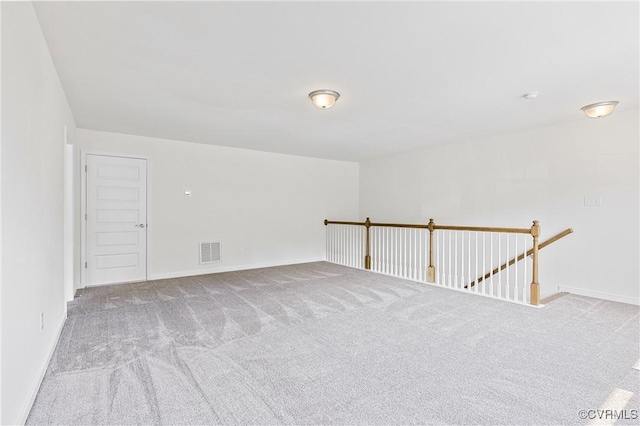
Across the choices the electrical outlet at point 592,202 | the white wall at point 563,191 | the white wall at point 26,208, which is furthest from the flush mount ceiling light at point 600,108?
the white wall at point 26,208

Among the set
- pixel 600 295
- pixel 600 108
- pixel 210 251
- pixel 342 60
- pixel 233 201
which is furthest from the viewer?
pixel 233 201

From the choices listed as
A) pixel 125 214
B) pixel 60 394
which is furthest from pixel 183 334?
pixel 125 214

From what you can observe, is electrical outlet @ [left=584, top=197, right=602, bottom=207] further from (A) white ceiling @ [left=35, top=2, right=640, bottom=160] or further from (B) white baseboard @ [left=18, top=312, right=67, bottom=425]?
(B) white baseboard @ [left=18, top=312, right=67, bottom=425]

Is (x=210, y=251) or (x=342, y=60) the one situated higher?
(x=342, y=60)

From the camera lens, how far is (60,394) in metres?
1.96

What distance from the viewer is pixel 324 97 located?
3221 mm

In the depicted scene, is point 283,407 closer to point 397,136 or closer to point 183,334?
point 183,334

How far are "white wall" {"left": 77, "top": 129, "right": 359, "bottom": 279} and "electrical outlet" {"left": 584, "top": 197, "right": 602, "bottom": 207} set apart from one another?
4.45m

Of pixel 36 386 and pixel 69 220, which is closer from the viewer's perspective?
pixel 36 386

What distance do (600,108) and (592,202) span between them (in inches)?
49.9

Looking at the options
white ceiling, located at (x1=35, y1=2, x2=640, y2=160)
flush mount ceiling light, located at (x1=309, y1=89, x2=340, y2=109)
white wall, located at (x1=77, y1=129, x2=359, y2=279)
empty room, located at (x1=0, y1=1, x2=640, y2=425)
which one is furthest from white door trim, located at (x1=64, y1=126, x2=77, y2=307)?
flush mount ceiling light, located at (x1=309, y1=89, x2=340, y2=109)

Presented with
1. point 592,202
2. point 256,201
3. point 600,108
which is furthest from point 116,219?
point 592,202

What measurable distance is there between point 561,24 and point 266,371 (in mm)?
3067

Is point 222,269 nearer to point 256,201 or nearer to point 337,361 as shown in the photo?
point 256,201
